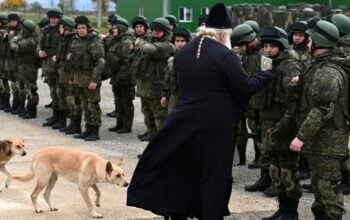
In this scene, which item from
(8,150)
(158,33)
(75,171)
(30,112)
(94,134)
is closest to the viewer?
(75,171)

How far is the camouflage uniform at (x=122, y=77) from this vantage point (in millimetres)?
11414

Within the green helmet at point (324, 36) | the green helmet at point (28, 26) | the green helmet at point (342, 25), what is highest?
the green helmet at point (324, 36)

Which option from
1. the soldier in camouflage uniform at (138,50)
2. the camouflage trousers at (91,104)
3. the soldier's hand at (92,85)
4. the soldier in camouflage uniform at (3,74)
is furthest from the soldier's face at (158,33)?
the soldier in camouflage uniform at (3,74)

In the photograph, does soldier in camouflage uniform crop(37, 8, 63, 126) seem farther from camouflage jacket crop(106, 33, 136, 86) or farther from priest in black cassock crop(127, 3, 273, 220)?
priest in black cassock crop(127, 3, 273, 220)

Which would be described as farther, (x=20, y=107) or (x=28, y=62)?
(x=20, y=107)

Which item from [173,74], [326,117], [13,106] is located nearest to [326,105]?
[326,117]

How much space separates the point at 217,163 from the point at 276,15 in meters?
17.8

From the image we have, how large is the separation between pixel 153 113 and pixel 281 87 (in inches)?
146

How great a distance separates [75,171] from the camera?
6555 millimetres

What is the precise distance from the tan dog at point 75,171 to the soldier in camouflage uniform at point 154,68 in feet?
10.3

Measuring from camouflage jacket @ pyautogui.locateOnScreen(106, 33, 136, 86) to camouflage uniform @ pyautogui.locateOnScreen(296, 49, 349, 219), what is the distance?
6.17 metres

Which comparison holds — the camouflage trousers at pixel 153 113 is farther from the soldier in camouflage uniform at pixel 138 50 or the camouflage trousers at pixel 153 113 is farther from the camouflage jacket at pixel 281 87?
the camouflage jacket at pixel 281 87

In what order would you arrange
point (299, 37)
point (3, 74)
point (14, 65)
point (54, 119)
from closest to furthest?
point (299, 37) → point (54, 119) → point (14, 65) → point (3, 74)

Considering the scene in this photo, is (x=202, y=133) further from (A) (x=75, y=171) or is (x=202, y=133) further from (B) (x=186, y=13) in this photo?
(B) (x=186, y=13)
